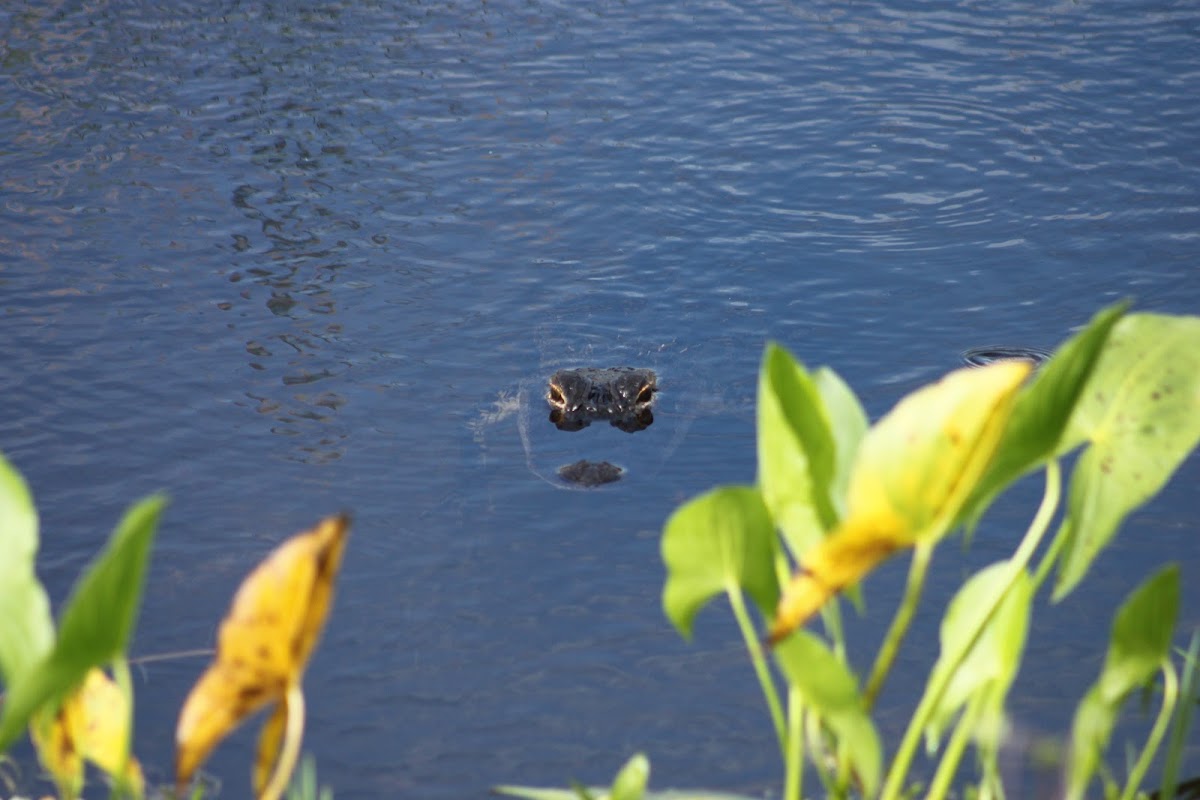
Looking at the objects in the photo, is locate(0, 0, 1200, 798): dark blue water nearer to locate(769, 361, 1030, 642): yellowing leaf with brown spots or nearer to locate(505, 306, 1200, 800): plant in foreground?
locate(505, 306, 1200, 800): plant in foreground

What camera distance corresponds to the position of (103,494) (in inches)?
209

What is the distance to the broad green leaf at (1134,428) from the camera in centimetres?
245

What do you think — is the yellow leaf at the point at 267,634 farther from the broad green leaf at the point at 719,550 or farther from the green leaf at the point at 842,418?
the green leaf at the point at 842,418

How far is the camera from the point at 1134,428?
249 cm

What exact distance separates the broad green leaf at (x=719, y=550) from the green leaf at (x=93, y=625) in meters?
0.83

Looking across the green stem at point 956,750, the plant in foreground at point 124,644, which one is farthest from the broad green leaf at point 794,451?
the plant in foreground at point 124,644

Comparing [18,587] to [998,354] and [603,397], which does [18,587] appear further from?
[998,354]

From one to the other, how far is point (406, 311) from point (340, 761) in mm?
3210

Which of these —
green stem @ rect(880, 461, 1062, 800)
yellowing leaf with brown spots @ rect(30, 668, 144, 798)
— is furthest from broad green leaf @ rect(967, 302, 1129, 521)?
yellowing leaf with brown spots @ rect(30, 668, 144, 798)

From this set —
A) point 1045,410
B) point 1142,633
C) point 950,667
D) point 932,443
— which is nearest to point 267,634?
point 932,443

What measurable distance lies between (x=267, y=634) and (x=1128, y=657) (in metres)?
1.43

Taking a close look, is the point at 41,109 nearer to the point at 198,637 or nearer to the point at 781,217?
the point at 781,217

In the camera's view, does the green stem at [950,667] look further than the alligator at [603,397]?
No

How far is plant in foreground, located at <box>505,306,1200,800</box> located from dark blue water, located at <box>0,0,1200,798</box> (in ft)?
4.81
